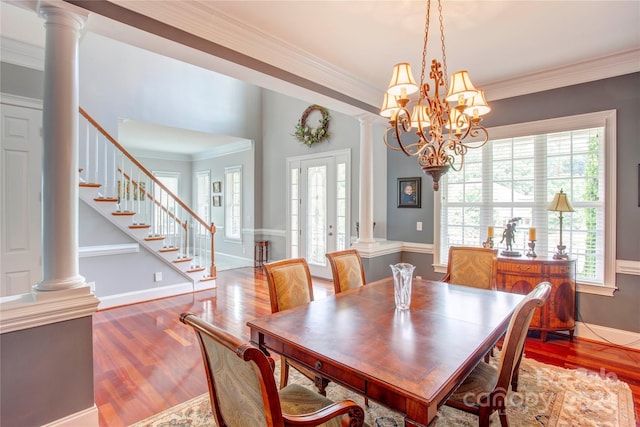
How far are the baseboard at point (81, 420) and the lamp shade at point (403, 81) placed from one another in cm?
268

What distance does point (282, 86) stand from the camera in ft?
10.5

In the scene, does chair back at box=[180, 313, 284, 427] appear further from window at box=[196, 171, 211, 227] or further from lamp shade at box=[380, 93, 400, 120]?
window at box=[196, 171, 211, 227]

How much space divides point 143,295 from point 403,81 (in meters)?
4.46

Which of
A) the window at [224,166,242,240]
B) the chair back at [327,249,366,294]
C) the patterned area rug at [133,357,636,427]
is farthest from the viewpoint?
the window at [224,166,242,240]

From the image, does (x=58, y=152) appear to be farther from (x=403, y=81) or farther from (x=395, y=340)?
(x=395, y=340)

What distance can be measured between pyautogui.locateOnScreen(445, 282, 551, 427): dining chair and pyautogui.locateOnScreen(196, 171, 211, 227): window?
7.91 m

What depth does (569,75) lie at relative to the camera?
3.36 meters

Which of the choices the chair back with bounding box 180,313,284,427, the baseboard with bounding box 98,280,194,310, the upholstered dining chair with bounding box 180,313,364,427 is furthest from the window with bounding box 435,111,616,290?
the baseboard with bounding box 98,280,194,310

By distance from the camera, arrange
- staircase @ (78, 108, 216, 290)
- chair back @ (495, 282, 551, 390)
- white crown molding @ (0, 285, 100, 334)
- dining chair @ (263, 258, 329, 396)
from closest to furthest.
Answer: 1. chair back @ (495, 282, 551, 390)
2. white crown molding @ (0, 285, 100, 334)
3. dining chair @ (263, 258, 329, 396)
4. staircase @ (78, 108, 216, 290)

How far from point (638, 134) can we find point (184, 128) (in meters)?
6.32

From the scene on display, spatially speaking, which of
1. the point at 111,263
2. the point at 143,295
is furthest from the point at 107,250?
Answer: the point at 143,295

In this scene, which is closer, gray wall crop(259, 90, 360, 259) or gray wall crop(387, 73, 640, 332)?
gray wall crop(387, 73, 640, 332)

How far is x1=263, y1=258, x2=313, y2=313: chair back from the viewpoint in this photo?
222 centimetres

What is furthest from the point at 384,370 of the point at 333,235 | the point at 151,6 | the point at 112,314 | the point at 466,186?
the point at 333,235
